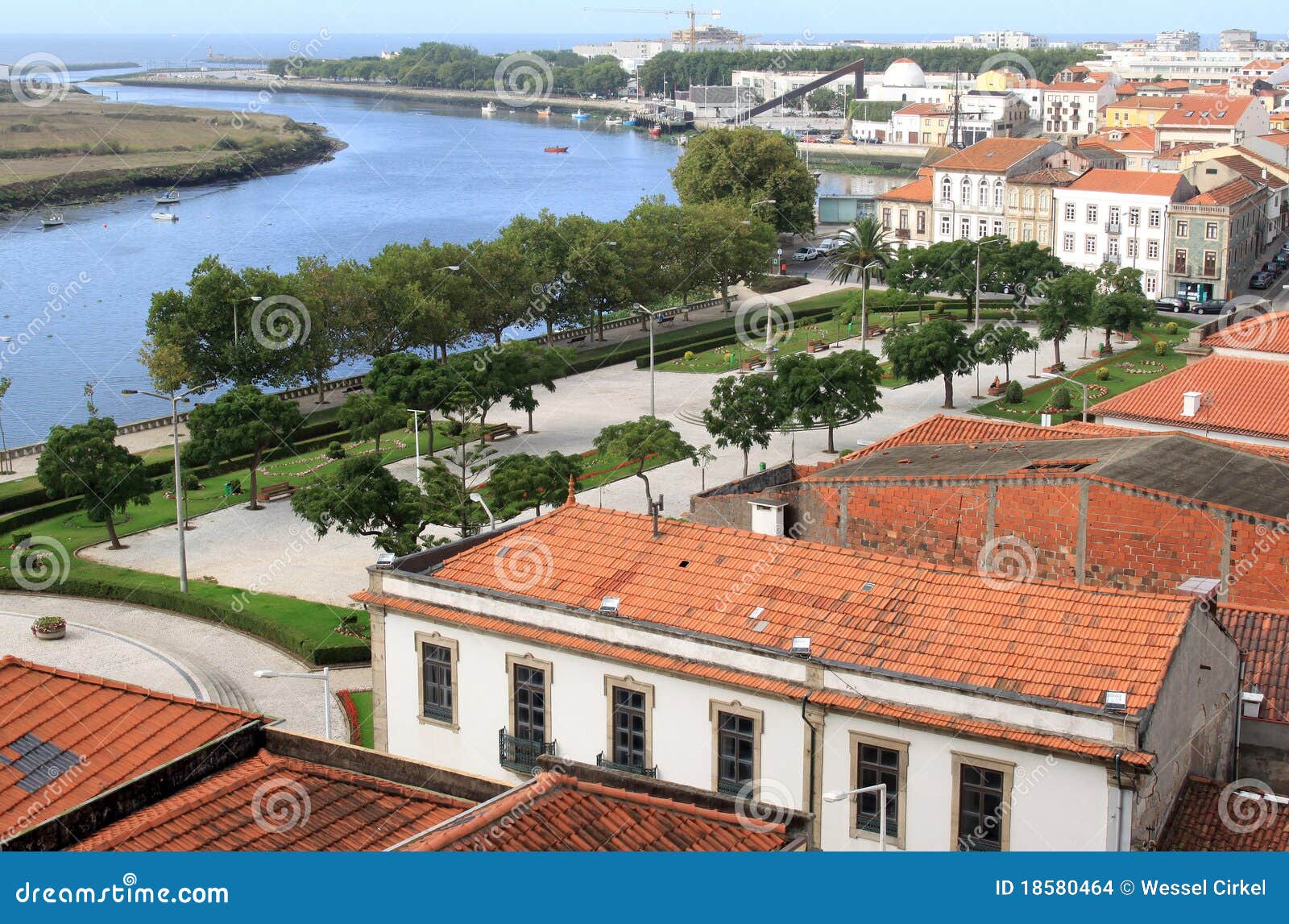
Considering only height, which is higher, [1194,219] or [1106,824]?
[1194,219]

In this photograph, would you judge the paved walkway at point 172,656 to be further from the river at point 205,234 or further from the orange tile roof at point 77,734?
the river at point 205,234

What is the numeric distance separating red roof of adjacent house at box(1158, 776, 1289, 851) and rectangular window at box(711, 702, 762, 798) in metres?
6.21

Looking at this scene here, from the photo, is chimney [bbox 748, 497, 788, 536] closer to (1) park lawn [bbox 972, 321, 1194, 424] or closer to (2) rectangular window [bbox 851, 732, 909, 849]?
(2) rectangular window [bbox 851, 732, 909, 849]

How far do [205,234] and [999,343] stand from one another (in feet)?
277

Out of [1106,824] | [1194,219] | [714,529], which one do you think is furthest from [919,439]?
[1194,219]

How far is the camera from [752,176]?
11275 cm

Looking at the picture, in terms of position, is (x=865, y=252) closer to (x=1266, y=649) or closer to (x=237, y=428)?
(x=237, y=428)

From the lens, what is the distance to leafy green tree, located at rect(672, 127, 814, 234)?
111688 millimetres

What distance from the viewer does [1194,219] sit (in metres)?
92.6

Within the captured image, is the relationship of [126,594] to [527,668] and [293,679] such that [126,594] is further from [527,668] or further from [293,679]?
[527,668]

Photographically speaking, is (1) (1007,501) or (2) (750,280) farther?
(2) (750,280)

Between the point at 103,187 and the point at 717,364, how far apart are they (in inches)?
4101

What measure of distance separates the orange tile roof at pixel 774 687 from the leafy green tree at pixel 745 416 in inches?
1147

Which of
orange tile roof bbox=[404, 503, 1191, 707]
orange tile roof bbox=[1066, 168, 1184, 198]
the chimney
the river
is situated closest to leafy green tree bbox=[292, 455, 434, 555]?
the chimney
